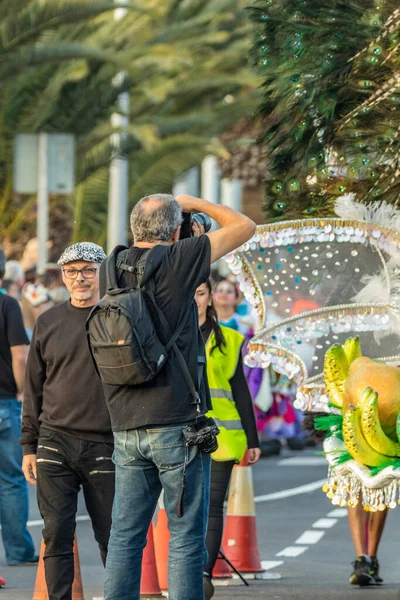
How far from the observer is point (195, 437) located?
6.05 meters

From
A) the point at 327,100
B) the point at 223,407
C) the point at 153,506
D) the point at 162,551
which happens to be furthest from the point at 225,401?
the point at 153,506

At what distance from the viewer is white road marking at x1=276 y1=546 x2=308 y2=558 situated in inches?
412

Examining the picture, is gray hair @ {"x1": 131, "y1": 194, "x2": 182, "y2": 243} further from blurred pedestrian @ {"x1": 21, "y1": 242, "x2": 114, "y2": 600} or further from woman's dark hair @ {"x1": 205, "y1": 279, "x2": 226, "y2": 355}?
woman's dark hair @ {"x1": 205, "y1": 279, "x2": 226, "y2": 355}

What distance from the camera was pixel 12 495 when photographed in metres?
9.76

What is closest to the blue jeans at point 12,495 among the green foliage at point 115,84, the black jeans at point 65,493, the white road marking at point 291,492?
the black jeans at point 65,493

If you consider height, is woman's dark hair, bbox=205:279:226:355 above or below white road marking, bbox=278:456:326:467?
above

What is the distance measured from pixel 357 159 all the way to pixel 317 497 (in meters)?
7.07

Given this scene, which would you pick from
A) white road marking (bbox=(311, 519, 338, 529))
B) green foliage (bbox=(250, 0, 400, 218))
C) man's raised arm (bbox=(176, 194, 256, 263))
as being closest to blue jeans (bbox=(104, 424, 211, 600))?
man's raised arm (bbox=(176, 194, 256, 263))

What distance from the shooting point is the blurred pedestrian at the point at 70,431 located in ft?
23.7

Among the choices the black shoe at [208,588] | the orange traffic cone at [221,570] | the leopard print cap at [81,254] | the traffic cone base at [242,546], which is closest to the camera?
the leopard print cap at [81,254]

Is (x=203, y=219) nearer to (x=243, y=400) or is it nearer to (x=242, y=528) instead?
(x=243, y=400)

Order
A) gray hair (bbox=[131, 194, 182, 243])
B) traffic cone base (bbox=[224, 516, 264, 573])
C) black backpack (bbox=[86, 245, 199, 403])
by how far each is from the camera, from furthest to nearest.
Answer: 1. traffic cone base (bbox=[224, 516, 264, 573])
2. gray hair (bbox=[131, 194, 182, 243])
3. black backpack (bbox=[86, 245, 199, 403])

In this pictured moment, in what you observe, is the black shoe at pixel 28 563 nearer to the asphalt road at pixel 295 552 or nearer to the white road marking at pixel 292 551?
the asphalt road at pixel 295 552

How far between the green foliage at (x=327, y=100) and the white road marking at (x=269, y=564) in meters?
2.76
